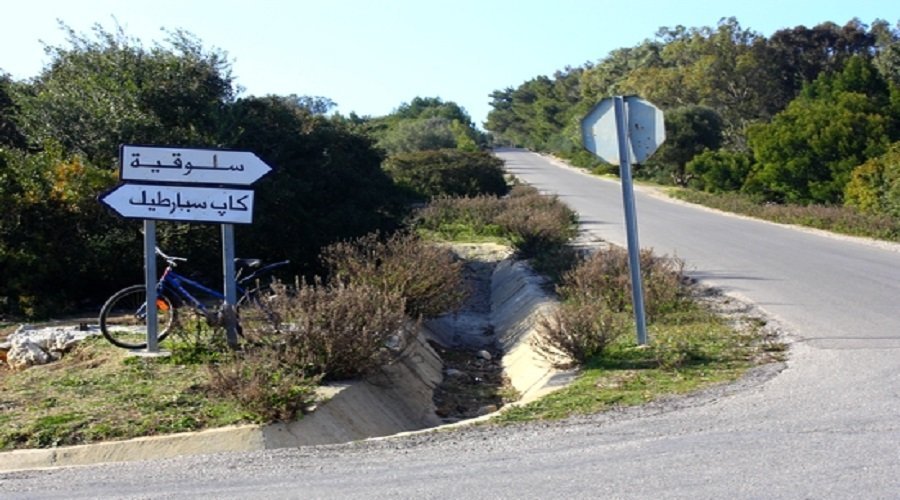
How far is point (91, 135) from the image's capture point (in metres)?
17.8

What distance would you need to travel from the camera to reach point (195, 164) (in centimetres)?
1045

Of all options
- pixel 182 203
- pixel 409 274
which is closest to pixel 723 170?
pixel 409 274

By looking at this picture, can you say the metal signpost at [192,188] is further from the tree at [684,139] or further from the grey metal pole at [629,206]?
the tree at [684,139]

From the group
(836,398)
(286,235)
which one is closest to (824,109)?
(286,235)

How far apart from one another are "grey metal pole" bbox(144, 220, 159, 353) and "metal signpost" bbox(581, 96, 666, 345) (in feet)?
14.5

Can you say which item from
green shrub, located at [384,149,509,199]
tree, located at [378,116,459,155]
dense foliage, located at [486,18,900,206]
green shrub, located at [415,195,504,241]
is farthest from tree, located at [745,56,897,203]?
tree, located at [378,116,459,155]

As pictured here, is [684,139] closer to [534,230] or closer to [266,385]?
[534,230]

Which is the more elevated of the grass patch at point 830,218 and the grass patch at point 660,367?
the grass patch at point 830,218

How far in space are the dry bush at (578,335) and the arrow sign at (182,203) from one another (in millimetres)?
3163

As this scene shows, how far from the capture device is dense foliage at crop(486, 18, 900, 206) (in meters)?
45.9

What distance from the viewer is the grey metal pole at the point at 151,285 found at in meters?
10.8

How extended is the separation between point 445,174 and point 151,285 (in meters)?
34.1

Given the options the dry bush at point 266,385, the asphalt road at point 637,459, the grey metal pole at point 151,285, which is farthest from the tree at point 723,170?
the dry bush at point 266,385

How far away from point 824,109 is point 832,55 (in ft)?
94.8
